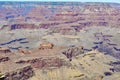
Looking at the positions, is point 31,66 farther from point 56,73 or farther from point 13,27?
point 13,27

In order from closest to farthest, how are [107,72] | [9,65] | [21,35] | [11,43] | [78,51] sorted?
[9,65]
[107,72]
[78,51]
[11,43]
[21,35]

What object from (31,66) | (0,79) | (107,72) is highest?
(0,79)

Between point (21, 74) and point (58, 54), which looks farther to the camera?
point (58, 54)

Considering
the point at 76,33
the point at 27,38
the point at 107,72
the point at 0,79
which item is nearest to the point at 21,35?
the point at 27,38

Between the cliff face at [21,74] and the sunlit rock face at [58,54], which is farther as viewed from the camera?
the sunlit rock face at [58,54]

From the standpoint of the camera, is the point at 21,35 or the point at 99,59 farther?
the point at 21,35

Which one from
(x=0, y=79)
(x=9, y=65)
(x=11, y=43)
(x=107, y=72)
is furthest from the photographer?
(x=11, y=43)

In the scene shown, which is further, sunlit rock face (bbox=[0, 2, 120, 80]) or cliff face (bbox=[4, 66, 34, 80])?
sunlit rock face (bbox=[0, 2, 120, 80])

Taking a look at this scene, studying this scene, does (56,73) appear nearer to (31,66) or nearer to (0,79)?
(31,66)

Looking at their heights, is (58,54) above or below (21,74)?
above

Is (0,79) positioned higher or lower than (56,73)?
higher
